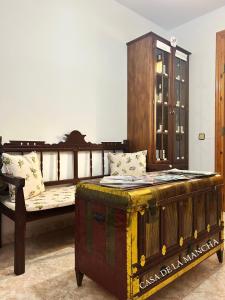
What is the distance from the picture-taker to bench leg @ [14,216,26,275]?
1.57 metres

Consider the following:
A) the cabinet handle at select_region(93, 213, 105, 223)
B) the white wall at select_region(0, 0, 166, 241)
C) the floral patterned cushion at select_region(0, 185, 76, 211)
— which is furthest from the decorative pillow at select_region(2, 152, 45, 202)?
the cabinet handle at select_region(93, 213, 105, 223)

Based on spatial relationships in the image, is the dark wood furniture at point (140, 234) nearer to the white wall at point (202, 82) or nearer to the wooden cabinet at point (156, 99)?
the wooden cabinet at point (156, 99)

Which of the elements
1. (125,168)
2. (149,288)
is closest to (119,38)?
(125,168)

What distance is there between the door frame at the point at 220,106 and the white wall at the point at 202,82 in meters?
0.06

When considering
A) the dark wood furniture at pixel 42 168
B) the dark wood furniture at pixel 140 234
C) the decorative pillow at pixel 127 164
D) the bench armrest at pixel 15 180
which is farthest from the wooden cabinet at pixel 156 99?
the bench armrest at pixel 15 180

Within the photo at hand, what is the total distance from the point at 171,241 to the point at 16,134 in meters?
1.60

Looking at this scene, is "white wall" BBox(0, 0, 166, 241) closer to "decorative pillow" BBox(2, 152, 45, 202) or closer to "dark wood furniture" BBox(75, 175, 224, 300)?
"decorative pillow" BBox(2, 152, 45, 202)

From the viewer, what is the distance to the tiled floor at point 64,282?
4.37 ft

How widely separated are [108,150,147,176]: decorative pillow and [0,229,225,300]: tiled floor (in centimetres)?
99

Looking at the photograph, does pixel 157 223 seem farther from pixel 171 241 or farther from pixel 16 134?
pixel 16 134

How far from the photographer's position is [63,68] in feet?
8.05

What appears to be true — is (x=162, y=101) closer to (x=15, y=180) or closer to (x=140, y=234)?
(x=15, y=180)

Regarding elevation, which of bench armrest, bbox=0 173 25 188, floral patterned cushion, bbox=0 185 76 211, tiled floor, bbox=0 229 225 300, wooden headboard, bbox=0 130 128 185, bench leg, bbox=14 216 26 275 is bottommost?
tiled floor, bbox=0 229 225 300

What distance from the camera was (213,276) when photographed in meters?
1.53
